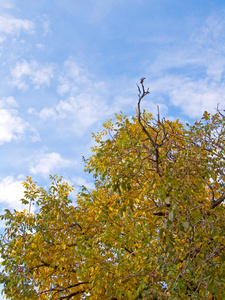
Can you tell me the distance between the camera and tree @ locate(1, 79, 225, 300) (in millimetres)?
5078

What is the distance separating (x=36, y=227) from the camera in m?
8.46

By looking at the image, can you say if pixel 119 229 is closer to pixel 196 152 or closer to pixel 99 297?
pixel 99 297

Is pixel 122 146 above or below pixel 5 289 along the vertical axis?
above

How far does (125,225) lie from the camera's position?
24.1 feet

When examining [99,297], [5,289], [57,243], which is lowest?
[99,297]

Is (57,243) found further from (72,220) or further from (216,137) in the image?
(216,137)

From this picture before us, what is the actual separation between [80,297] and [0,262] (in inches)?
106

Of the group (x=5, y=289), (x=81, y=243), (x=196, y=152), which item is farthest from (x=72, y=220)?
(x=196, y=152)

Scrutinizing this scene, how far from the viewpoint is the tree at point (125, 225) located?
5.08 m

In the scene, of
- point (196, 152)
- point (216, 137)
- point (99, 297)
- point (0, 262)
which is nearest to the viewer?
point (196, 152)

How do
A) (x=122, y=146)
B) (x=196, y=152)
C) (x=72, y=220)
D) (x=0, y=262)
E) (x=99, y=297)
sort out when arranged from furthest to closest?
(x=0, y=262) → (x=72, y=220) → (x=99, y=297) → (x=122, y=146) → (x=196, y=152)

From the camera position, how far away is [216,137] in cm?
618

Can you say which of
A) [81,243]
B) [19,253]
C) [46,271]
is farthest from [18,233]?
[81,243]

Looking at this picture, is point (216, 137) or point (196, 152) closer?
→ point (196, 152)
